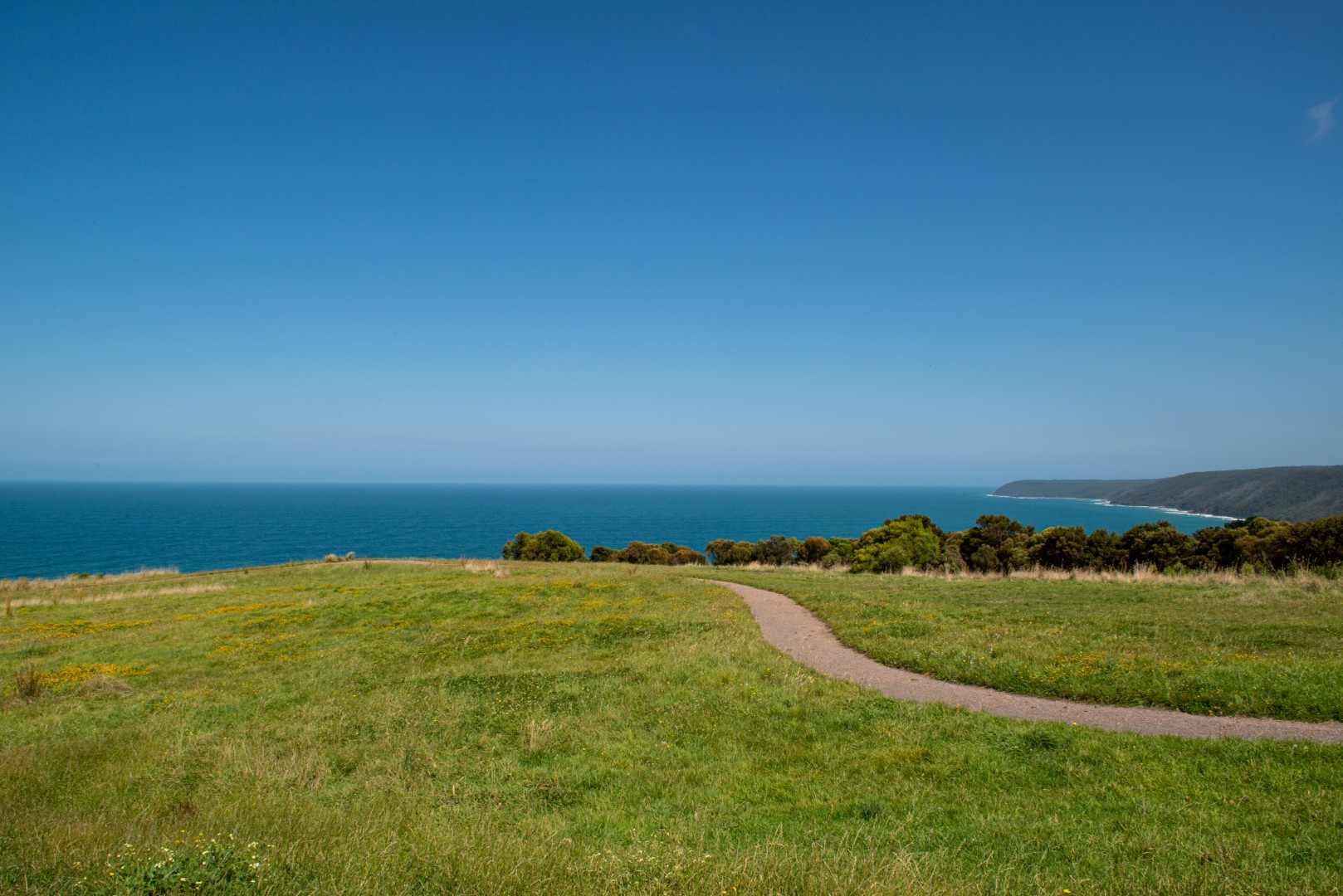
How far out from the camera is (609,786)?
8109mm

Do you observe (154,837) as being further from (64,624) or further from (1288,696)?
(64,624)

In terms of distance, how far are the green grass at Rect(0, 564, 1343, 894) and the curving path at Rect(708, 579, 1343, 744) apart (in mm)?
720

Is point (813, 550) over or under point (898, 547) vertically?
under

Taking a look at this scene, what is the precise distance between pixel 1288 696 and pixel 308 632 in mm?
24167

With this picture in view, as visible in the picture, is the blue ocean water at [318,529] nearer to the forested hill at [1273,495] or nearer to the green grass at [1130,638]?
the forested hill at [1273,495]

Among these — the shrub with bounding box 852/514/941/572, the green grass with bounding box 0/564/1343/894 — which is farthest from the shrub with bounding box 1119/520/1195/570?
the green grass with bounding box 0/564/1343/894

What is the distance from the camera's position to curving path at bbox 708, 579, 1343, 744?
8.73m

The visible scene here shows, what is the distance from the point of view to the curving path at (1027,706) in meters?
8.73

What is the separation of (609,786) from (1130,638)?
12.3 metres

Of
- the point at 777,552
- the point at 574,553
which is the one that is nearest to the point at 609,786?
the point at 574,553

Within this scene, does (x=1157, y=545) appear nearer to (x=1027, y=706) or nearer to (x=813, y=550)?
(x=813, y=550)

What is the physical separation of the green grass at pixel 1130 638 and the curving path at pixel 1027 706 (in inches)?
12.2

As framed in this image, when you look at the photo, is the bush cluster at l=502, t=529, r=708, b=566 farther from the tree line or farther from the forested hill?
the forested hill

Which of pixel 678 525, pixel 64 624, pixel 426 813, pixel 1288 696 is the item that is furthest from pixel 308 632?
pixel 678 525
